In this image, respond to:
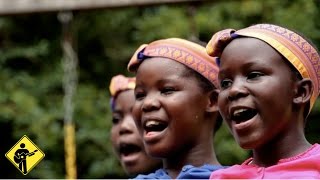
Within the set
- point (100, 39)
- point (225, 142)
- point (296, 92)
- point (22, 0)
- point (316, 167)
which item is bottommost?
point (316, 167)

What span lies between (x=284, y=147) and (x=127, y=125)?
103cm

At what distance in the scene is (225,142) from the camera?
417cm

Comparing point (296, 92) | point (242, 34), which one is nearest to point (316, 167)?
point (296, 92)

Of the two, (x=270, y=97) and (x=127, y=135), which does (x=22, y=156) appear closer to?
(x=270, y=97)

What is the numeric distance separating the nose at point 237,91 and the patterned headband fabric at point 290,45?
12cm

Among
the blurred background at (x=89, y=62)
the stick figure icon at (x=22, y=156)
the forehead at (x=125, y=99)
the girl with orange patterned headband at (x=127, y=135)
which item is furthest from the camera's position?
the blurred background at (x=89, y=62)

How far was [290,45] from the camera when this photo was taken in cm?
193

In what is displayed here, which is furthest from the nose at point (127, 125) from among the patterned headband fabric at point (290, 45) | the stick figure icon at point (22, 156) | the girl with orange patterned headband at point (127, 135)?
the stick figure icon at point (22, 156)

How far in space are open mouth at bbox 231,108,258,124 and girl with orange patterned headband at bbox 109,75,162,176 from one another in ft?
3.00

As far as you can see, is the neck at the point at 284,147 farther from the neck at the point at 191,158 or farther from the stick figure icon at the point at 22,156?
the stick figure icon at the point at 22,156

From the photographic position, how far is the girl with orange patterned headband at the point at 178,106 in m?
2.27

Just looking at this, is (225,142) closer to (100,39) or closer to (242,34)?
(100,39)

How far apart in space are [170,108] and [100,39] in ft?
10.2

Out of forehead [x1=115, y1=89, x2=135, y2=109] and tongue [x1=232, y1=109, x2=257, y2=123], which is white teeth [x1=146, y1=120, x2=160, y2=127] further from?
forehead [x1=115, y1=89, x2=135, y2=109]
